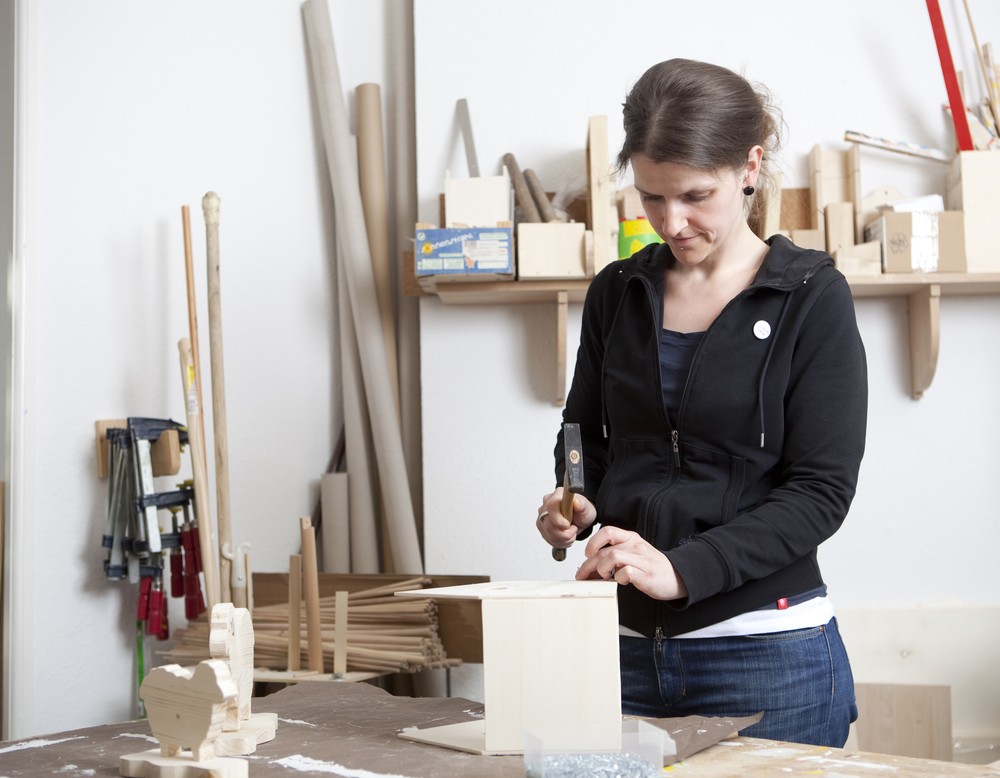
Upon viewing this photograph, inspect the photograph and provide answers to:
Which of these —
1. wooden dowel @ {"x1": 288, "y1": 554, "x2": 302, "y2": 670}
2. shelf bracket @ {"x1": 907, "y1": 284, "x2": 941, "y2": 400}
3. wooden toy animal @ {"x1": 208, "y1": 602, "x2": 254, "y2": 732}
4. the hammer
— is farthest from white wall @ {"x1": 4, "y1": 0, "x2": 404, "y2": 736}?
shelf bracket @ {"x1": 907, "y1": 284, "x2": 941, "y2": 400}

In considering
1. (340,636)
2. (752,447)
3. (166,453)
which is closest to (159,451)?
(166,453)

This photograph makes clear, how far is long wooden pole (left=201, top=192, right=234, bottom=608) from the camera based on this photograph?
2.13 m

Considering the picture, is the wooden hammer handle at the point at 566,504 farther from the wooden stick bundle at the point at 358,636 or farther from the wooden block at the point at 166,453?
the wooden block at the point at 166,453

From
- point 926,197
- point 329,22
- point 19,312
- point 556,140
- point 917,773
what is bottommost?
point 917,773

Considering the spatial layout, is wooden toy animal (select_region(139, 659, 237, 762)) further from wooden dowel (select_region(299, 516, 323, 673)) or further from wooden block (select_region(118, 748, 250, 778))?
wooden dowel (select_region(299, 516, 323, 673))

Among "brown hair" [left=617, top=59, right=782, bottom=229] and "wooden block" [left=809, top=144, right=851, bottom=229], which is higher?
"wooden block" [left=809, top=144, right=851, bottom=229]

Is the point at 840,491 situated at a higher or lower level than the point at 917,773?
higher

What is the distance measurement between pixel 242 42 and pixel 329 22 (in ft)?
0.86

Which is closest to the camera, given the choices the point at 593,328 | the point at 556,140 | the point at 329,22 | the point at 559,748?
the point at 559,748

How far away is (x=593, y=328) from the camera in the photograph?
1.43m

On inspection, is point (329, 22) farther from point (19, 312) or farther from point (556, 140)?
point (19, 312)

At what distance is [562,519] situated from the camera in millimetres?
1238

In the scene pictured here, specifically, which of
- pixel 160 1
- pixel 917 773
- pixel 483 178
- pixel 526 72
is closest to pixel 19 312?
pixel 160 1

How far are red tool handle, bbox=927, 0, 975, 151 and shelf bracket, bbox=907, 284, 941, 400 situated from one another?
1.20ft
